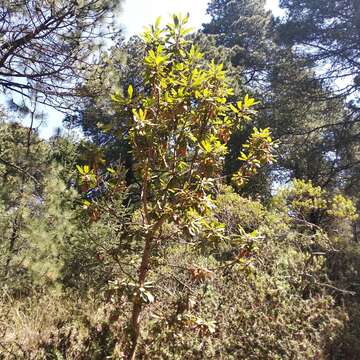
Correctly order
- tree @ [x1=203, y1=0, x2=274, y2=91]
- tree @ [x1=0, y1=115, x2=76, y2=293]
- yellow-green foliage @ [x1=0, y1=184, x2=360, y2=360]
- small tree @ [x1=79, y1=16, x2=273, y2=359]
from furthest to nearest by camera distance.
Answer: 1. tree @ [x1=203, y1=0, x2=274, y2=91]
2. tree @ [x1=0, y1=115, x2=76, y2=293]
3. yellow-green foliage @ [x1=0, y1=184, x2=360, y2=360]
4. small tree @ [x1=79, y1=16, x2=273, y2=359]

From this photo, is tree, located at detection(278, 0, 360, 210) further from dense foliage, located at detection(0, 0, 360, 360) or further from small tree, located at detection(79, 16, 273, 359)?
small tree, located at detection(79, 16, 273, 359)

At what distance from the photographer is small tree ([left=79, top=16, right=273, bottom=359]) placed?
3.31 m

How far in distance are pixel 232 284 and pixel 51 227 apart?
2875mm

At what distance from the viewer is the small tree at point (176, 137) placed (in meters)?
3.31

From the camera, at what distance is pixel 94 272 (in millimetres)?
6395

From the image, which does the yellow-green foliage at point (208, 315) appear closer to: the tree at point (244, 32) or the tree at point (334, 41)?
the tree at point (334, 41)

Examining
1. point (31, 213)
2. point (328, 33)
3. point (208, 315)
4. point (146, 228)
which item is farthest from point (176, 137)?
point (328, 33)

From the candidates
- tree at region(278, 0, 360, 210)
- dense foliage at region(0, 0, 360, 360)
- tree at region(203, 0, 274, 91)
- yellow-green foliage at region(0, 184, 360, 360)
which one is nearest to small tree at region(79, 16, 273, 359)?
dense foliage at region(0, 0, 360, 360)

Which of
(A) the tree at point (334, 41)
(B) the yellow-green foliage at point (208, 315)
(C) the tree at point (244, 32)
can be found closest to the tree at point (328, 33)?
(A) the tree at point (334, 41)

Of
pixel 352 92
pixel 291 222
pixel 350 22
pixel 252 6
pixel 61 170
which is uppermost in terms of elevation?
pixel 252 6

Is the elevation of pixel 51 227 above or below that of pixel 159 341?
above

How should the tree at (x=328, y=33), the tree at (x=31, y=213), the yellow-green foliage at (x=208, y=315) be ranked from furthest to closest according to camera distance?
the tree at (x=328, y=33) < the tree at (x=31, y=213) < the yellow-green foliage at (x=208, y=315)

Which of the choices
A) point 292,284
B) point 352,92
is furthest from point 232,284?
point 352,92

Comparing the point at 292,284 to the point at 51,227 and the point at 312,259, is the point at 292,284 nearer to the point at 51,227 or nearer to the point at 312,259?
the point at 312,259
